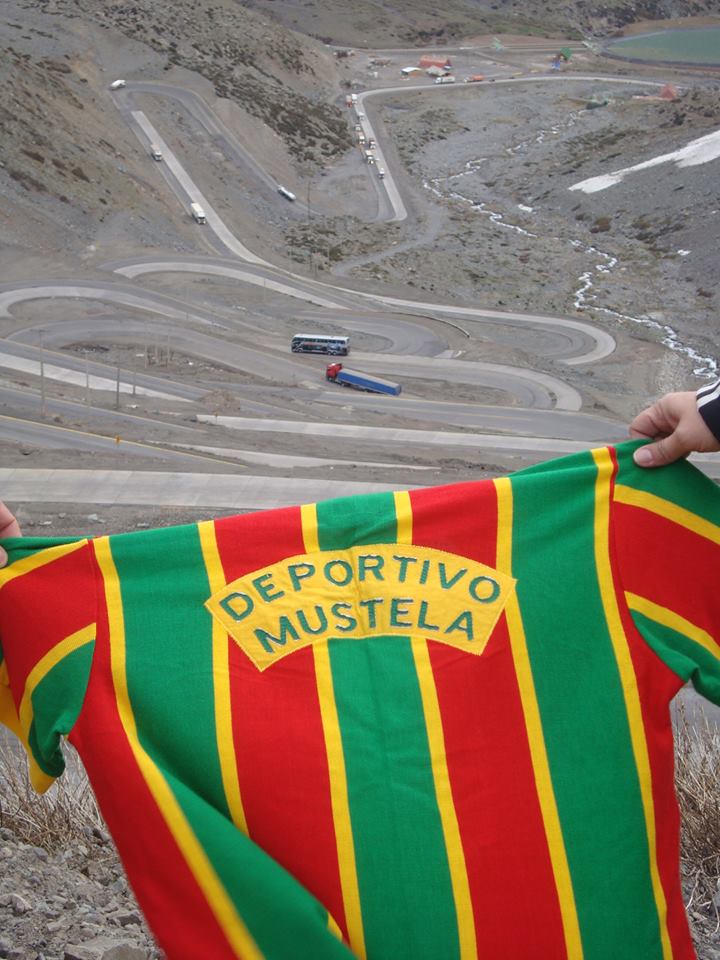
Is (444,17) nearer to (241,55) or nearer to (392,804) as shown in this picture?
(241,55)

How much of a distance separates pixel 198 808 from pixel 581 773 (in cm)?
137

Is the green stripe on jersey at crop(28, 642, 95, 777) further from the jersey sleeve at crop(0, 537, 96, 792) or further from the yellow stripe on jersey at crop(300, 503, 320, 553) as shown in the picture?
the yellow stripe on jersey at crop(300, 503, 320, 553)

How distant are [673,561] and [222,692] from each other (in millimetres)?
1761

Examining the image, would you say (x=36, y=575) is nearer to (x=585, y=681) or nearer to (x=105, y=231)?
(x=585, y=681)

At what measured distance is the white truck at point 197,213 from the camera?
51.7m

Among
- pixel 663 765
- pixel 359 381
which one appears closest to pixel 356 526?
pixel 663 765

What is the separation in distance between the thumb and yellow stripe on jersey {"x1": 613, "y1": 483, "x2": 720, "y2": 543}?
0.12 m

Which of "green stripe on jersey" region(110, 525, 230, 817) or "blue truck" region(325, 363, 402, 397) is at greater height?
"blue truck" region(325, 363, 402, 397)

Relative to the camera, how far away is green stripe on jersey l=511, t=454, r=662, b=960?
3699mm

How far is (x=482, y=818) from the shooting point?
3.75 m

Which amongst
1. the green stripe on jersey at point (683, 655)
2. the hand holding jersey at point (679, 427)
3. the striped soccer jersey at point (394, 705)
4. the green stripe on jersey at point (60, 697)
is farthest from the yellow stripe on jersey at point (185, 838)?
the hand holding jersey at point (679, 427)

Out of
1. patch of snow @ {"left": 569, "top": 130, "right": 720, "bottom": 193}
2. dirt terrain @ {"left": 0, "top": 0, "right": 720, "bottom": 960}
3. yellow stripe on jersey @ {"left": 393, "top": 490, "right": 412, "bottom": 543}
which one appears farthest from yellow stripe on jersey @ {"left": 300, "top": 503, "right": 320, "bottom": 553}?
patch of snow @ {"left": 569, "top": 130, "right": 720, "bottom": 193}

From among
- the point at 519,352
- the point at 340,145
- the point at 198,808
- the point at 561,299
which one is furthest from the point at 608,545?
the point at 340,145

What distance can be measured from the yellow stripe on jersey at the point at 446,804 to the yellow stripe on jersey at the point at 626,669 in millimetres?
684
